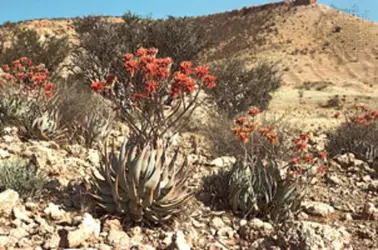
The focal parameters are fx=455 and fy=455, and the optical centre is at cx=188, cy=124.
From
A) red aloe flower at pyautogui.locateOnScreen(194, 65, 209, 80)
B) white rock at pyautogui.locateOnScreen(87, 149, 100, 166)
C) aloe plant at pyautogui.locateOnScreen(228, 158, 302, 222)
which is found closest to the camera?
red aloe flower at pyautogui.locateOnScreen(194, 65, 209, 80)

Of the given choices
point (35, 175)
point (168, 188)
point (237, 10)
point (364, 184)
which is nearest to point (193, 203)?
point (168, 188)

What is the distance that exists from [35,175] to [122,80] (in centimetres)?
761

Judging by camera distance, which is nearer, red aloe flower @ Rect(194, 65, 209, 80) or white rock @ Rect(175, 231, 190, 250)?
white rock @ Rect(175, 231, 190, 250)

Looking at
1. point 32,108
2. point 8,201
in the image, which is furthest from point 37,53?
point 8,201

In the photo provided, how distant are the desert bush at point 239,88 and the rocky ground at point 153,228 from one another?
639 centimetres

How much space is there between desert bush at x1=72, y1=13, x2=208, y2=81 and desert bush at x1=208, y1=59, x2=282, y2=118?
2.10m

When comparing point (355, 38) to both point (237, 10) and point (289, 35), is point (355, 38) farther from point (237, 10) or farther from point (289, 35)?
point (237, 10)

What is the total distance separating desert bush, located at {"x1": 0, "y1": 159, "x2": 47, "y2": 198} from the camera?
4.72m

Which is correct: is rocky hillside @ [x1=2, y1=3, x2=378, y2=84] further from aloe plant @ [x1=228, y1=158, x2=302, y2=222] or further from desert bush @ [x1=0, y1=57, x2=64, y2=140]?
aloe plant @ [x1=228, y1=158, x2=302, y2=222]

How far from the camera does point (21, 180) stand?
473 centimetres

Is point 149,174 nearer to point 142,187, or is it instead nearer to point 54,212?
point 142,187

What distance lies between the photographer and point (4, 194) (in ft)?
14.2

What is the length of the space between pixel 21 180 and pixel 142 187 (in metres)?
1.33

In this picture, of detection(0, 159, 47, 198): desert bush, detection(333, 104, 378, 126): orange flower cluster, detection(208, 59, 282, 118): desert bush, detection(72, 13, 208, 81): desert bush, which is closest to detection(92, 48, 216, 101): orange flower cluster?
detection(0, 159, 47, 198): desert bush
